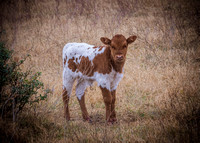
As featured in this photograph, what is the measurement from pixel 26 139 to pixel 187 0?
37.3 ft

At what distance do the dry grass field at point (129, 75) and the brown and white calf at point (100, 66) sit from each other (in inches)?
20.0

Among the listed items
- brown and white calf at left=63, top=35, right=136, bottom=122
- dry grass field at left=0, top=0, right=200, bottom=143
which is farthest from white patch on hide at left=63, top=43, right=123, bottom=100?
dry grass field at left=0, top=0, right=200, bottom=143

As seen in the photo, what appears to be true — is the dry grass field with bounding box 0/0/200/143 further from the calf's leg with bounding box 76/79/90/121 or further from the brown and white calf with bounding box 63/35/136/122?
the brown and white calf with bounding box 63/35/136/122

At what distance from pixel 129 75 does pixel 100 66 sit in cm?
237

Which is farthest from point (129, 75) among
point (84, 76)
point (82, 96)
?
point (84, 76)

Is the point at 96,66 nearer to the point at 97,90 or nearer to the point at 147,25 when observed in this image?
the point at 97,90

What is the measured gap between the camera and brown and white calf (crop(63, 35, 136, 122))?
3815mm

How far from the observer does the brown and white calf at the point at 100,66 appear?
150 inches

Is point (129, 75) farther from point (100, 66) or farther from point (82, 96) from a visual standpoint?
point (100, 66)

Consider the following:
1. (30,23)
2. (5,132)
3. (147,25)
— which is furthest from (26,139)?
(30,23)

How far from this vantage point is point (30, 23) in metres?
10.8

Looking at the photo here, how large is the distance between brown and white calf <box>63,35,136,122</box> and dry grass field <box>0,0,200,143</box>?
51 cm

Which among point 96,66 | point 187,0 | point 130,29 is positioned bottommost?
point 96,66

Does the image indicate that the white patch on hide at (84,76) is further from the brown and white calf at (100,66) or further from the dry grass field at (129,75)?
the dry grass field at (129,75)
